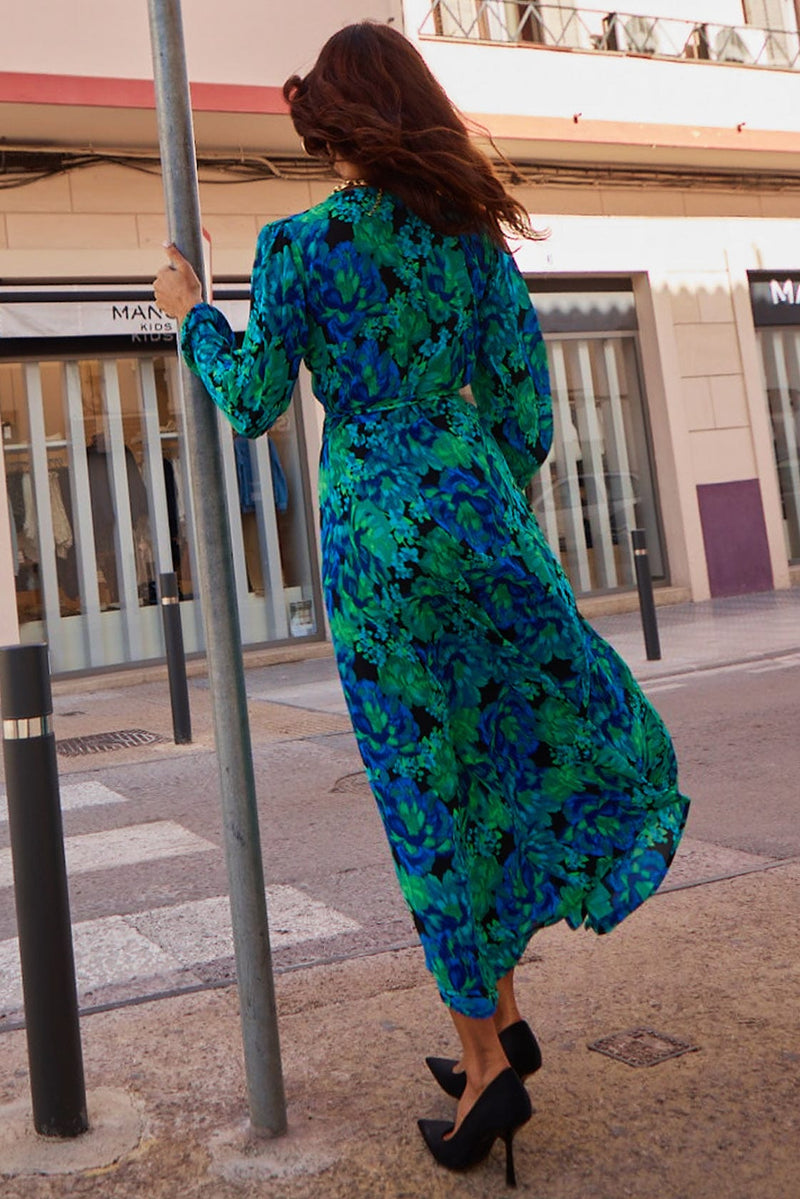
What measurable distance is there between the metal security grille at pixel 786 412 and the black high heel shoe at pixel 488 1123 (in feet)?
46.8

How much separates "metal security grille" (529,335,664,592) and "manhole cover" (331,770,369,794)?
26.5 feet

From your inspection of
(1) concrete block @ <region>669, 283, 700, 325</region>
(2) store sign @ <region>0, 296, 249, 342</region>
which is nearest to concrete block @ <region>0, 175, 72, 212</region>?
(2) store sign @ <region>0, 296, 249, 342</region>

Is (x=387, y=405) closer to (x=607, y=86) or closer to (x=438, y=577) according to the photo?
(x=438, y=577)

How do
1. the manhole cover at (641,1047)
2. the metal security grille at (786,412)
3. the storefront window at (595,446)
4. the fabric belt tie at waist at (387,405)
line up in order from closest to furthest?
the fabric belt tie at waist at (387,405) → the manhole cover at (641,1047) → the storefront window at (595,446) → the metal security grille at (786,412)

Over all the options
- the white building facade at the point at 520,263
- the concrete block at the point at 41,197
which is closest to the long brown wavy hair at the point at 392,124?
the white building facade at the point at 520,263

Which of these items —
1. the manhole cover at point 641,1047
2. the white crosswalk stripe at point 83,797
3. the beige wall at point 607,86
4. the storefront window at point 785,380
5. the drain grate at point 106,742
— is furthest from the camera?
the storefront window at point 785,380

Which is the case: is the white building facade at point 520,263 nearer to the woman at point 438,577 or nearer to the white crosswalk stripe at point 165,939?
the white crosswalk stripe at point 165,939

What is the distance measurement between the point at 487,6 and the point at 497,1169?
1288 cm

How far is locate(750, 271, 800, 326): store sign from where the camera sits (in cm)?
1544

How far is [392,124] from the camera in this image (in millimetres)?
2279

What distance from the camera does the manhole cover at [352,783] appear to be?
6.16m

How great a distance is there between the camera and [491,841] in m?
2.41

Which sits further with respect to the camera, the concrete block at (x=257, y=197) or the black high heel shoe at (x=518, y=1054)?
the concrete block at (x=257, y=197)

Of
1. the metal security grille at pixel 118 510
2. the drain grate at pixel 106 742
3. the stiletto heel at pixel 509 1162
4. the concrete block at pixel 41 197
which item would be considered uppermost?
the concrete block at pixel 41 197
